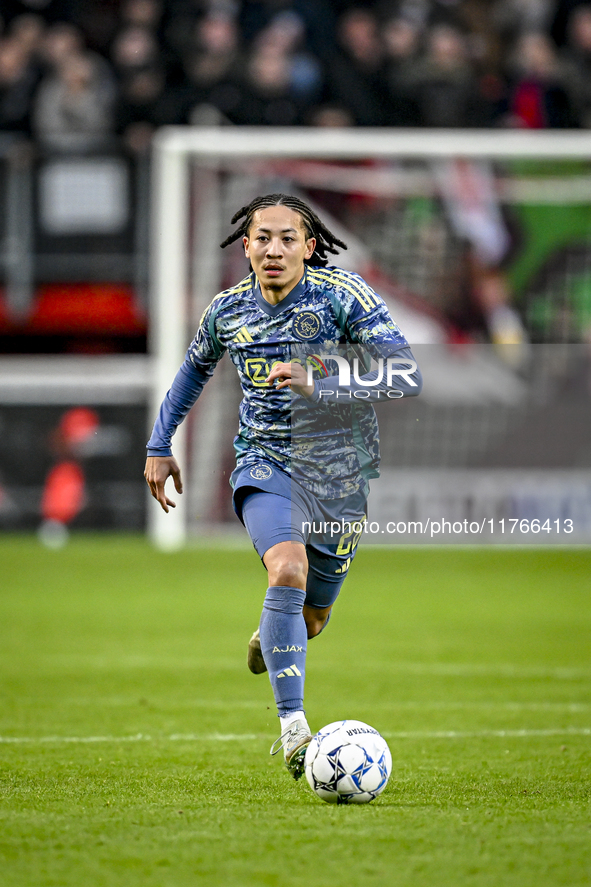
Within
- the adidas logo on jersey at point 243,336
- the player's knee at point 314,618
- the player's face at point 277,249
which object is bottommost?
the player's knee at point 314,618

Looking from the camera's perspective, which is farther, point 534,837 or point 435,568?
point 435,568

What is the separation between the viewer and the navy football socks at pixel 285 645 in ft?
14.8

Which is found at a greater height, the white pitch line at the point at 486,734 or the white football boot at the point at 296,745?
the white football boot at the point at 296,745

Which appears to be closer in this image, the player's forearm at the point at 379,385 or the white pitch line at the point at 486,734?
the player's forearm at the point at 379,385

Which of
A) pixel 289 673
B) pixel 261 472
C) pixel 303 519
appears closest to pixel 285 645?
pixel 289 673

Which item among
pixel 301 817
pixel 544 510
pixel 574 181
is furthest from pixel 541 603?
pixel 301 817

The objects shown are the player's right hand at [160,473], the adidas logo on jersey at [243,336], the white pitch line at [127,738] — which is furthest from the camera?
the white pitch line at [127,738]

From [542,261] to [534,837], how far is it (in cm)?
1147

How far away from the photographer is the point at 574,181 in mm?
14602

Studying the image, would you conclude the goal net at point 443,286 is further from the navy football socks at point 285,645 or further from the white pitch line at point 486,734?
the navy football socks at point 285,645

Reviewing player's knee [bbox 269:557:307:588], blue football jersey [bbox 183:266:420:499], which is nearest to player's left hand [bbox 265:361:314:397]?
blue football jersey [bbox 183:266:420:499]

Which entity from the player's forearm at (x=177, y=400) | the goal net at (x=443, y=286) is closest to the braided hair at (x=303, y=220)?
the player's forearm at (x=177, y=400)

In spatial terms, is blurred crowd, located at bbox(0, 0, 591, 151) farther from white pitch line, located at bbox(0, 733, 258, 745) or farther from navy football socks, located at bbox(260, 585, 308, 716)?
navy football socks, located at bbox(260, 585, 308, 716)

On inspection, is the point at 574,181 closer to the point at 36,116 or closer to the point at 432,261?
the point at 432,261
